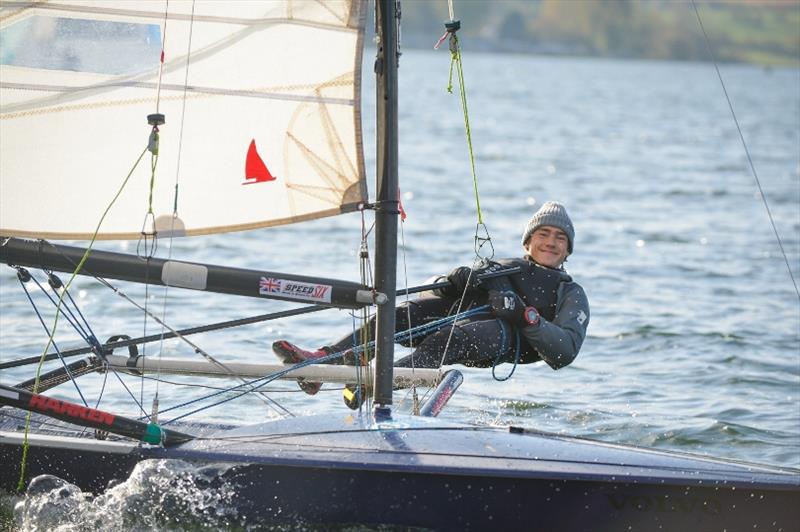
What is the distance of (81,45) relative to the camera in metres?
4.93

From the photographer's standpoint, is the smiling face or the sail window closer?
the sail window

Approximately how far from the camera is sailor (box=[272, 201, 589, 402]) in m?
5.34

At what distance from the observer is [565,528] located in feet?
13.3

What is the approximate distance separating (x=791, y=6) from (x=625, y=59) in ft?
38.8

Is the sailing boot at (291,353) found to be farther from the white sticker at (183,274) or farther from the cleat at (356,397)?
the white sticker at (183,274)

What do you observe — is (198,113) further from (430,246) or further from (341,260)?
(430,246)

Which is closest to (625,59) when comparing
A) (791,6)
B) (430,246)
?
(791,6)

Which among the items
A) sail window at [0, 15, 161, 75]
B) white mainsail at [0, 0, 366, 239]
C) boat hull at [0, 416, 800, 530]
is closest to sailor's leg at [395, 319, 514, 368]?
white mainsail at [0, 0, 366, 239]

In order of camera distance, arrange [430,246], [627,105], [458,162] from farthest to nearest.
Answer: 1. [627,105]
2. [458,162]
3. [430,246]

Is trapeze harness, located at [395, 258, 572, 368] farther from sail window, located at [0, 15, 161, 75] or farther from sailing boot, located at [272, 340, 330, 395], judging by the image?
sail window, located at [0, 15, 161, 75]

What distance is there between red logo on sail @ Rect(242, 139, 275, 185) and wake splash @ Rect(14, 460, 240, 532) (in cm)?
114

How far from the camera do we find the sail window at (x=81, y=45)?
4.89 metres

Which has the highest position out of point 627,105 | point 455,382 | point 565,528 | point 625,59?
point 625,59

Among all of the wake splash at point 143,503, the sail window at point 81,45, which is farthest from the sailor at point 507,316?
the sail window at point 81,45
